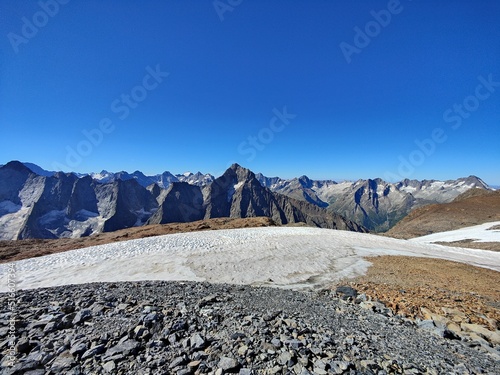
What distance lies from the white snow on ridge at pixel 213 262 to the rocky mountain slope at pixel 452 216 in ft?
106

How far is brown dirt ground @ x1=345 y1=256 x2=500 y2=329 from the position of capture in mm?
9526

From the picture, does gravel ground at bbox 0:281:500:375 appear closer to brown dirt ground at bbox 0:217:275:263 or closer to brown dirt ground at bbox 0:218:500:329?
brown dirt ground at bbox 0:218:500:329

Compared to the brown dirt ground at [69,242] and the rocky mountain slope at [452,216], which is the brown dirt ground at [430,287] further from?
the rocky mountain slope at [452,216]

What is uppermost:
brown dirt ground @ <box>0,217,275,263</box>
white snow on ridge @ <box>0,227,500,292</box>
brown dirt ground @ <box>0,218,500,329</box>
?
brown dirt ground @ <box>0,217,275,263</box>

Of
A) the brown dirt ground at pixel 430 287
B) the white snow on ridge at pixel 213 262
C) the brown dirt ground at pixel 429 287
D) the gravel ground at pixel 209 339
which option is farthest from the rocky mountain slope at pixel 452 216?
the gravel ground at pixel 209 339

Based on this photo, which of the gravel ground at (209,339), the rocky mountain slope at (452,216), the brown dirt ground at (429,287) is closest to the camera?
the gravel ground at (209,339)

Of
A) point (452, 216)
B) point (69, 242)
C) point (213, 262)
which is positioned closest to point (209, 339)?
point (213, 262)

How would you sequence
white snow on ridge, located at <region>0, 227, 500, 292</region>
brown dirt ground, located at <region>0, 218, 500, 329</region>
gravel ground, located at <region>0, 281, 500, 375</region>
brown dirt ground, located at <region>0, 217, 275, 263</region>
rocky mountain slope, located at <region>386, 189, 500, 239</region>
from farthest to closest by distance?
rocky mountain slope, located at <region>386, 189, 500, 239</region>, brown dirt ground, located at <region>0, 217, 275, 263</region>, white snow on ridge, located at <region>0, 227, 500, 292</region>, brown dirt ground, located at <region>0, 218, 500, 329</region>, gravel ground, located at <region>0, 281, 500, 375</region>

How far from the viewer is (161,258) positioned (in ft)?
65.2

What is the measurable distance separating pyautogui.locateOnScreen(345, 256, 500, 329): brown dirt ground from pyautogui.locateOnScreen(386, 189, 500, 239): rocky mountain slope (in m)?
34.1

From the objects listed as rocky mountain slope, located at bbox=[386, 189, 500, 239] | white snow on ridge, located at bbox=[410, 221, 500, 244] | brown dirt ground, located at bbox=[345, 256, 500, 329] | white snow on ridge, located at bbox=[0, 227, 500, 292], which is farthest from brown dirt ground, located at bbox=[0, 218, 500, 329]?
rocky mountain slope, located at bbox=[386, 189, 500, 239]

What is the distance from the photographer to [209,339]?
6141 millimetres

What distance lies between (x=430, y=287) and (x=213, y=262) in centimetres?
1487

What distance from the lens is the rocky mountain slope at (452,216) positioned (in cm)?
5656
